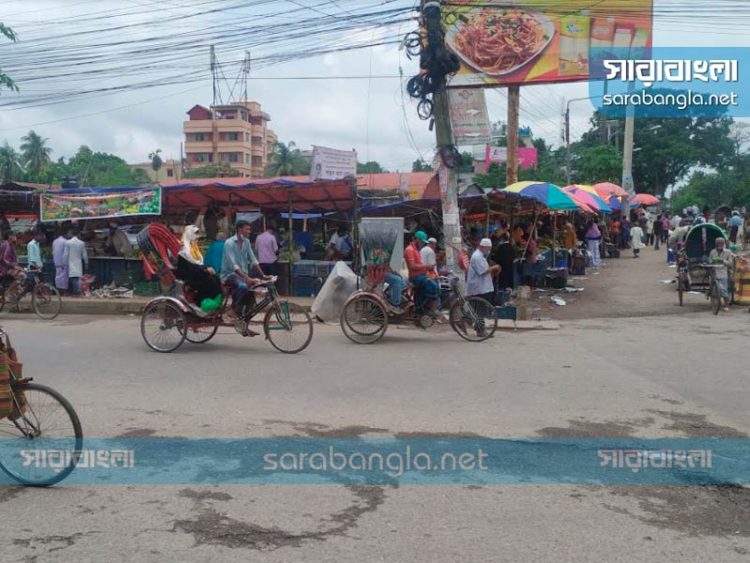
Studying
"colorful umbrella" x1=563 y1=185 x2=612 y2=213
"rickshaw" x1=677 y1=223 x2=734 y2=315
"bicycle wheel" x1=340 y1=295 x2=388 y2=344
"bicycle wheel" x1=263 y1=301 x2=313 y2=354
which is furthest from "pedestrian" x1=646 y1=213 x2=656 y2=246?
"bicycle wheel" x1=263 y1=301 x2=313 y2=354

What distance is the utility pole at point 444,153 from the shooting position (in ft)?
40.9

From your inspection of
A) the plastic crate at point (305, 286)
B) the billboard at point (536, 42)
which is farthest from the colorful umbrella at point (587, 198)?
the plastic crate at point (305, 286)

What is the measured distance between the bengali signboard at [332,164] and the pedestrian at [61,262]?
5.78 m

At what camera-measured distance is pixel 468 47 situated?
23.9 metres

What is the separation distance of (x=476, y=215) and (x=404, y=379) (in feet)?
34.4

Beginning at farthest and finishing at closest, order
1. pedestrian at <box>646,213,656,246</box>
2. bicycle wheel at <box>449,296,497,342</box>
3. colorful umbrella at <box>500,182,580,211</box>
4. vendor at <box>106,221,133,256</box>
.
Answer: pedestrian at <box>646,213,656,246</box> → vendor at <box>106,221,133,256</box> → colorful umbrella at <box>500,182,580,211</box> → bicycle wheel at <box>449,296,497,342</box>

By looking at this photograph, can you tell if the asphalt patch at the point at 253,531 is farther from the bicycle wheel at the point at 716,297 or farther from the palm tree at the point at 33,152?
the palm tree at the point at 33,152

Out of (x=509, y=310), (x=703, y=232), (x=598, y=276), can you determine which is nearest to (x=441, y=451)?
(x=509, y=310)

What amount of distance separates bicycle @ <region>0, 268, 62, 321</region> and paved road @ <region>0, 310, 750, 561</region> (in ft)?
5.21

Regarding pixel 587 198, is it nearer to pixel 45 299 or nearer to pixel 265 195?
pixel 265 195

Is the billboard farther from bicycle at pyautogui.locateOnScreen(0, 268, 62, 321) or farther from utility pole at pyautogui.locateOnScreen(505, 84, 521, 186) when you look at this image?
bicycle at pyautogui.locateOnScreen(0, 268, 62, 321)

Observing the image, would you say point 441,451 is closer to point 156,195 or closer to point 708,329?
point 708,329

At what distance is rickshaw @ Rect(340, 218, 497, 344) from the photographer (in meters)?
10.2

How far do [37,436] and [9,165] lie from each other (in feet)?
237
